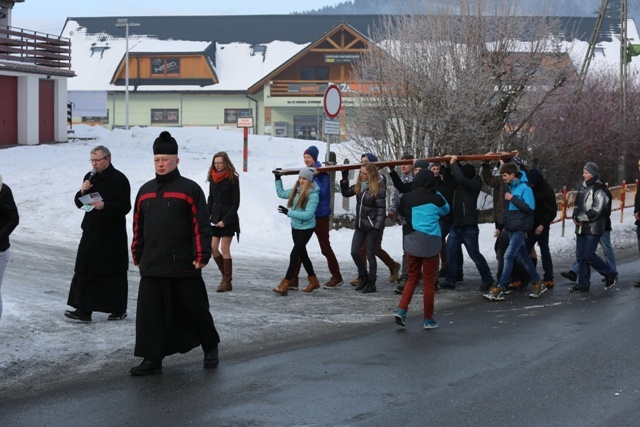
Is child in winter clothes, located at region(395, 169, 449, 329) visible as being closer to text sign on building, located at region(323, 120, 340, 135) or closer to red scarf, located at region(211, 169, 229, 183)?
red scarf, located at region(211, 169, 229, 183)

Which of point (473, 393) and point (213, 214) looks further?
point (213, 214)

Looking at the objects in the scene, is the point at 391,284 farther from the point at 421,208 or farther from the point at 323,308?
the point at 421,208

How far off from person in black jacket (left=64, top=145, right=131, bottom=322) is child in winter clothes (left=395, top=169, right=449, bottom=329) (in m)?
2.84

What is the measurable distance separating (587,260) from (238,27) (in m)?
62.0

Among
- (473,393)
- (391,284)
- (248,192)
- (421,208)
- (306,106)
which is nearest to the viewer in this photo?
(473,393)

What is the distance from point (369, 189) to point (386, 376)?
551 cm

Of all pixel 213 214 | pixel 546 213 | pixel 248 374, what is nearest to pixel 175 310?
pixel 248 374

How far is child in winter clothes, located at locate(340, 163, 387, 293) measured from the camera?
1329 centimetres

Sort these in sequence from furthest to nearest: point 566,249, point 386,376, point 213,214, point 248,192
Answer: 1. point 248,192
2. point 566,249
3. point 213,214
4. point 386,376

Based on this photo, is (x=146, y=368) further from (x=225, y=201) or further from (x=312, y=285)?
(x=312, y=285)

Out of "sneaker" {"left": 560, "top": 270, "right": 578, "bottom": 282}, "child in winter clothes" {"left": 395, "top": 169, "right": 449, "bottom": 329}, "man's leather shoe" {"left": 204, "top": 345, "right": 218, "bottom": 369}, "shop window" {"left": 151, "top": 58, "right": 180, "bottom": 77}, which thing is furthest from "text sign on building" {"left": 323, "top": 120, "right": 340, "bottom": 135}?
"shop window" {"left": 151, "top": 58, "right": 180, "bottom": 77}

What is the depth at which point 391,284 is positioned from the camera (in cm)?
1423

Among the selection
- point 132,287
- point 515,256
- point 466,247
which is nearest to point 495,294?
point 515,256

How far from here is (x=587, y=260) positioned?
13625 millimetres
